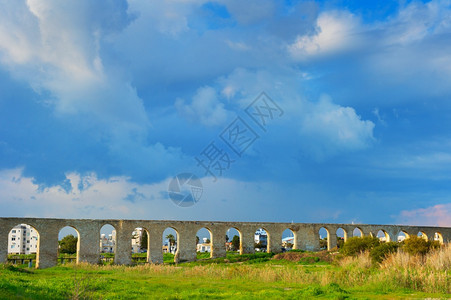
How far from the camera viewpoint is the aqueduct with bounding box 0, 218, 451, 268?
27719 millimetres

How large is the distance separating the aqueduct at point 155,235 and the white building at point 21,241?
50945mm

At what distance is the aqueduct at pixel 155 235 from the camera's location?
27719 mm

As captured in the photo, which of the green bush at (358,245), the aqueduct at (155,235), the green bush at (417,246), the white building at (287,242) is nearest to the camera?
the green bush at (417,246)

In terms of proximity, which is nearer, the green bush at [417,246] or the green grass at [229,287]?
the green grass at [229,287]

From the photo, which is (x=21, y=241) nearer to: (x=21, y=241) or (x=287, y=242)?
(x=21, y=241)

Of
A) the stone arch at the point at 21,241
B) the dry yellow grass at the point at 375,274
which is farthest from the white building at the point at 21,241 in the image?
the dry yellow grass at the point at 375,274

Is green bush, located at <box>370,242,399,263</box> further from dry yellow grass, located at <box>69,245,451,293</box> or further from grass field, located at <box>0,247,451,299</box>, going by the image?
grass field, located at <box>0,247,451,299</box>

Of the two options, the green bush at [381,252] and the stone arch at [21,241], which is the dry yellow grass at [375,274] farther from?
the stone arch at [21,241]

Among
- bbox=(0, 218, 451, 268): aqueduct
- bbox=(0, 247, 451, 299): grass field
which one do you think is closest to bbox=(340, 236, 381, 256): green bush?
bbox=(0, 247, 451, 299): grass field

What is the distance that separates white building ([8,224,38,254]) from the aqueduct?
5095 centimetres

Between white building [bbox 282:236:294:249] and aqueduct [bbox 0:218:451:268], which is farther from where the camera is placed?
white building [bbox 282:236:294:249]

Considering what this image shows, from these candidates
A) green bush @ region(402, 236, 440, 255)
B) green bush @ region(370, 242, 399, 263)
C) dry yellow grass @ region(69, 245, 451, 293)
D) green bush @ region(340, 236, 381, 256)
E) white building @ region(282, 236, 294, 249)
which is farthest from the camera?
white building @ region(282, 236, 294, 249)

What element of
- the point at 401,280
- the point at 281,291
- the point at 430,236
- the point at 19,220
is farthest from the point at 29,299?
the point at 430,236

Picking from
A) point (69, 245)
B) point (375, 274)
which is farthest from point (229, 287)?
point (69, 245)
